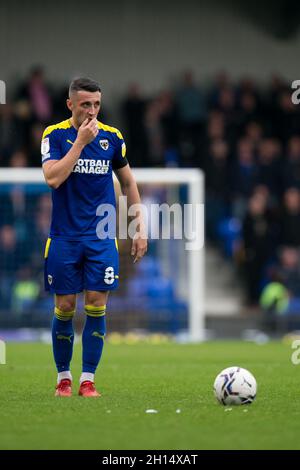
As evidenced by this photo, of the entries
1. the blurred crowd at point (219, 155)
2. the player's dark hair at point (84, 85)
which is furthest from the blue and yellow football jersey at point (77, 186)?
the blurred crowd at point (219, 155)

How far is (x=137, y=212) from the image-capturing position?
8938 millimetres

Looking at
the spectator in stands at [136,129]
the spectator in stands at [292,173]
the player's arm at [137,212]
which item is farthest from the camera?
the spectator in stands at [136,129]

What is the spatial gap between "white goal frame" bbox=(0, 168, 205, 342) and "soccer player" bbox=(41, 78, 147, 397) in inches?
358

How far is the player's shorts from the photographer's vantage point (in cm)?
867

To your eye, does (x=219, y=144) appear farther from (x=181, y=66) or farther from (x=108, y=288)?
(x=108, y=288)

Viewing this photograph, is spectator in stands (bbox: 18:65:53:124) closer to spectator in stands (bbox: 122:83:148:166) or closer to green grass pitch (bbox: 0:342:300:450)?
spectator in stands (bbox: 122:83:148:166)

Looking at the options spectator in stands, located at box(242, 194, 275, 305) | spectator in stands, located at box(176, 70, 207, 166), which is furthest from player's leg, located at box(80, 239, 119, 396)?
spectator in stands, located at box(176, 70, 207, 166)

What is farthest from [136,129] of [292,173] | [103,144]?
[103,144]

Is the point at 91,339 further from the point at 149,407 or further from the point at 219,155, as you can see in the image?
the point at 219,155

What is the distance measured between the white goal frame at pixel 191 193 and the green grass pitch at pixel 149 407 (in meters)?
4.68

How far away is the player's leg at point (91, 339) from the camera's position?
8703 millimetres

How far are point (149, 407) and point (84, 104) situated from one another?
223cm

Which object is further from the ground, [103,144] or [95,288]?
[103,144]

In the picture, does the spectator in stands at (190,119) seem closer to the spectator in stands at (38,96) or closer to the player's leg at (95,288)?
the spectator in stands at (38,96)
